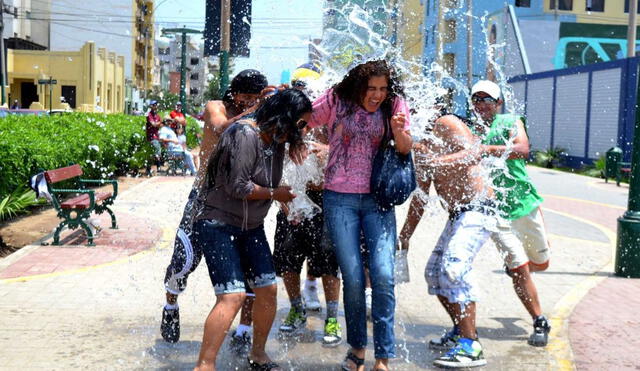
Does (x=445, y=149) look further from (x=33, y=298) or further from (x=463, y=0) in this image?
(x=463, y=0)

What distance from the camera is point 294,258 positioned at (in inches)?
222

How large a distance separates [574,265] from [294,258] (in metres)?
4.43

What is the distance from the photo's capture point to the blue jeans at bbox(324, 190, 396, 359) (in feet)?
15.0

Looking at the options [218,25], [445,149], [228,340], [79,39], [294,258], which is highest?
[79,39]

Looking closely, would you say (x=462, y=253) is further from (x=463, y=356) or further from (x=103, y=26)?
(x=103, y=26)

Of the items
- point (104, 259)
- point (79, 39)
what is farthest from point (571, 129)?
point (79, 39)

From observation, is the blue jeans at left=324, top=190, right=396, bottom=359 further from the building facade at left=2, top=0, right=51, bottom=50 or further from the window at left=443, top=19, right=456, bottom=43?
the building facade at left=2, top=0, right=51, bottom=50

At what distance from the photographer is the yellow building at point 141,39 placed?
82.4 metres

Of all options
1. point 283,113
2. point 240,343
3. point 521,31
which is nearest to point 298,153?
point 283,113

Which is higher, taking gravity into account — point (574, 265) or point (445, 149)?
point (445, 149)

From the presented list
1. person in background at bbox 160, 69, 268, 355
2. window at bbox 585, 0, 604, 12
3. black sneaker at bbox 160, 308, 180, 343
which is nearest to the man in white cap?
person in background at bbox 160, 69, 268, 355

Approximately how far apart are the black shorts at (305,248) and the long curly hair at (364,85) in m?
0.98

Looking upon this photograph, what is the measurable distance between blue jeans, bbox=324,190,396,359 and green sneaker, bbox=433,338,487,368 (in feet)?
1.87

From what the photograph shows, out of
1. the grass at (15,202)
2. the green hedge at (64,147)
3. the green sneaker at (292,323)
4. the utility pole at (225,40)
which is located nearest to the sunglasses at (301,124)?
the green sneaker at (292,323)
